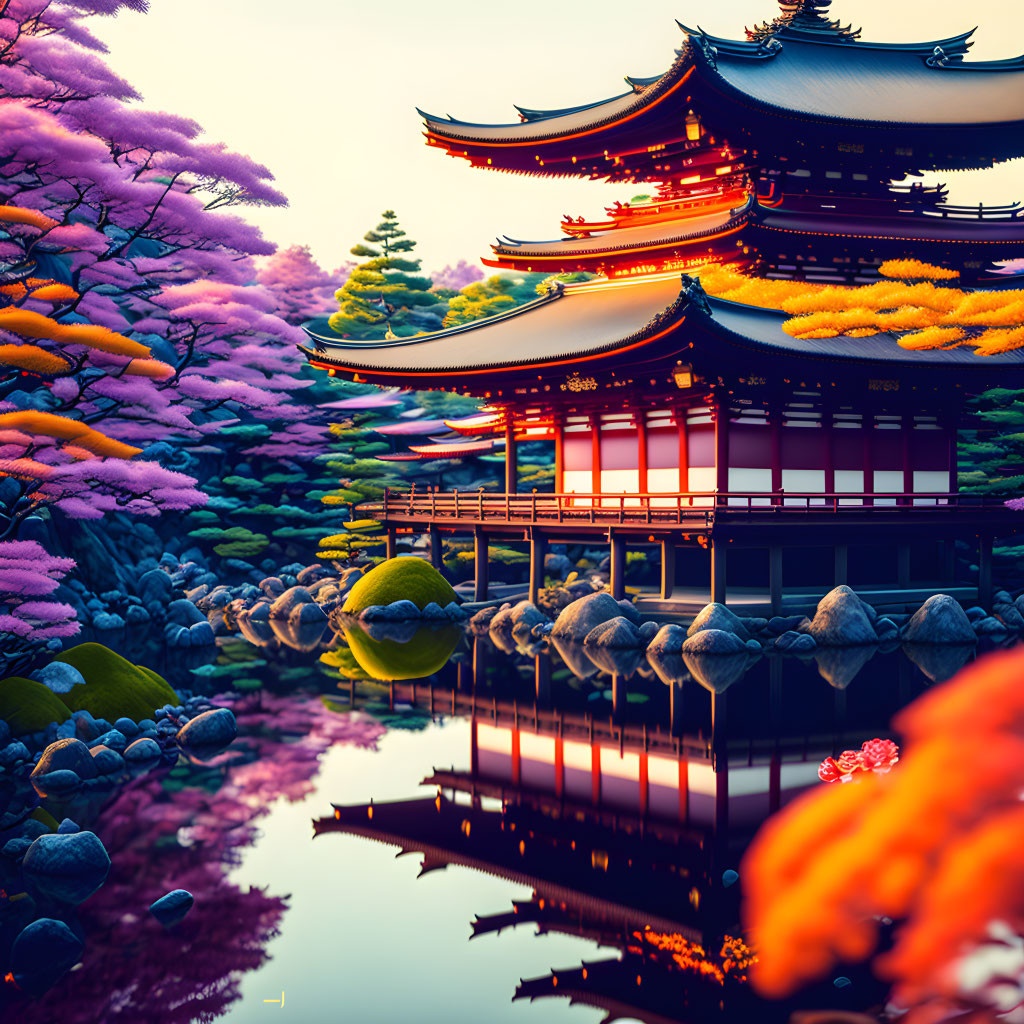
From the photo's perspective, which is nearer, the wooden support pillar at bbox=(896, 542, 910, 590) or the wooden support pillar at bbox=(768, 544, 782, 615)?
the wooden support pillar at bbox=(768, 544, 782, 615)

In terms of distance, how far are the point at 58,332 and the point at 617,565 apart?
14.3 meters

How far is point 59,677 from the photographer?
15.1 m

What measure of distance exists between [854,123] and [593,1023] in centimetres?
2508

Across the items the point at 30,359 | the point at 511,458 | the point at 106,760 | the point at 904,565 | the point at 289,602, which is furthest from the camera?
the point at 511,458

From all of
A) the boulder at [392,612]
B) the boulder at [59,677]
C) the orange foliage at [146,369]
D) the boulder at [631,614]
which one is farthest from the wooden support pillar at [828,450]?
the boulder at [59,677]

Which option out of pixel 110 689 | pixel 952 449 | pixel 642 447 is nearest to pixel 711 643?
pixel 642 447

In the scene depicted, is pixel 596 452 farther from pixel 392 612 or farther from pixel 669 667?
pixel 669 667

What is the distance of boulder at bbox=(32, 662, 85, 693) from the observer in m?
15.0

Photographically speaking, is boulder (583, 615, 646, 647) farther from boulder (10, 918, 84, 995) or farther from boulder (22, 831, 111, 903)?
boulder (10, 918, 84, 995)

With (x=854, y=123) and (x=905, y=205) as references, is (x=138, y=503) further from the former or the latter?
(x=905, y=205)

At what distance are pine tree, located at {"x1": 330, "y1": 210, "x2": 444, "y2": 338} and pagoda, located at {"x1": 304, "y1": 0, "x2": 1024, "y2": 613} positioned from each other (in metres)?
18.3

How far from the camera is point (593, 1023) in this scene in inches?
290

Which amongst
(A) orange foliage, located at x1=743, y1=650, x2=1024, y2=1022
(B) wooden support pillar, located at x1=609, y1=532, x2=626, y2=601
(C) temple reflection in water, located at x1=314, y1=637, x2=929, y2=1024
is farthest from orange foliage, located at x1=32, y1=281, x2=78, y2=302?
(A) orange foliage, located at x1=743, y1=650, x2=1024, y2=1022

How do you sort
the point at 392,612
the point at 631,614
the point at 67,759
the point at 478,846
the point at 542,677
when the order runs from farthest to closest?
the point at 392,612 < the point at 631,614 < the point at 542,677 < the point at 67,759 < the point at 478,846
